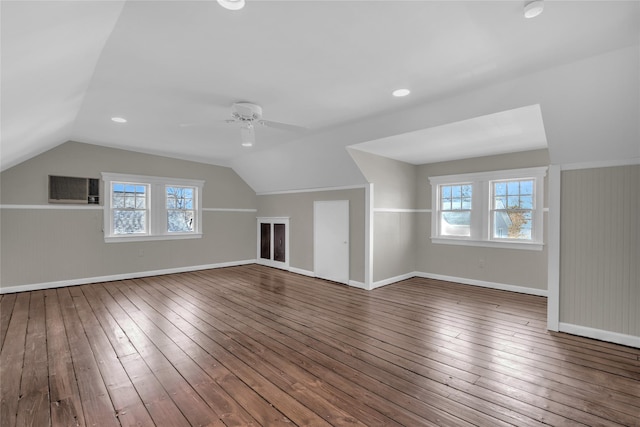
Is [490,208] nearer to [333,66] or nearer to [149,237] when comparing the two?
[333,66]

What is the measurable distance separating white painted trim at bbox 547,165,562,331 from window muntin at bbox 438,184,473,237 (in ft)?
7.09

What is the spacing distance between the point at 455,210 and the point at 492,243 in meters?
0.90

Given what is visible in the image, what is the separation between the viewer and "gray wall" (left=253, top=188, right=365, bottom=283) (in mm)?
5461

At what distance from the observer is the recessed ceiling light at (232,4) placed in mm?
1734

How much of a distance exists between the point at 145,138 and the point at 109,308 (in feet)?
9.44

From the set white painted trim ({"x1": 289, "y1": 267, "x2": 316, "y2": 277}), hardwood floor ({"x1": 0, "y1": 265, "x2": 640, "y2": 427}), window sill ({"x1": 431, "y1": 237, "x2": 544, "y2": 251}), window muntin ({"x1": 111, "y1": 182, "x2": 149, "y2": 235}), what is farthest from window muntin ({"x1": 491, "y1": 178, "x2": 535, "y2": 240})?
window muntin ({"x1": 111, "y1": 182, "x2": 149, "y2": 235})

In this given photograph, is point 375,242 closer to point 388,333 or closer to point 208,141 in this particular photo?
point 388,333

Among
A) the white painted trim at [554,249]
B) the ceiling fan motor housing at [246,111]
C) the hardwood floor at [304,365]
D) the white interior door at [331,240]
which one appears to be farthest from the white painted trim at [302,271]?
the white painted trim at [554,249]

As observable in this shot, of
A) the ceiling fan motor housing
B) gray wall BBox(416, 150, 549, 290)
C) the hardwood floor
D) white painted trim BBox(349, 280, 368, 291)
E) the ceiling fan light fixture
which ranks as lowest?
the hardwood floor

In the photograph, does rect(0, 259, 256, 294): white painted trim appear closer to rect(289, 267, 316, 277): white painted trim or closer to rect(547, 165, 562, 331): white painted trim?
rect(289, 267, 316, 277): white painted trim

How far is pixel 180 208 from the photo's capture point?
682cm

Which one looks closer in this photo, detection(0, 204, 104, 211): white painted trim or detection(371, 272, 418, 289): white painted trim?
detection(0, 204, 104, 211): white painted trim

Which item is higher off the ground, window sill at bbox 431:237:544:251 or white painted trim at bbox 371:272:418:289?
window sill at bbox 431:237:544:251

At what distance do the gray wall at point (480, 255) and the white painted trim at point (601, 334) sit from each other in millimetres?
1669
